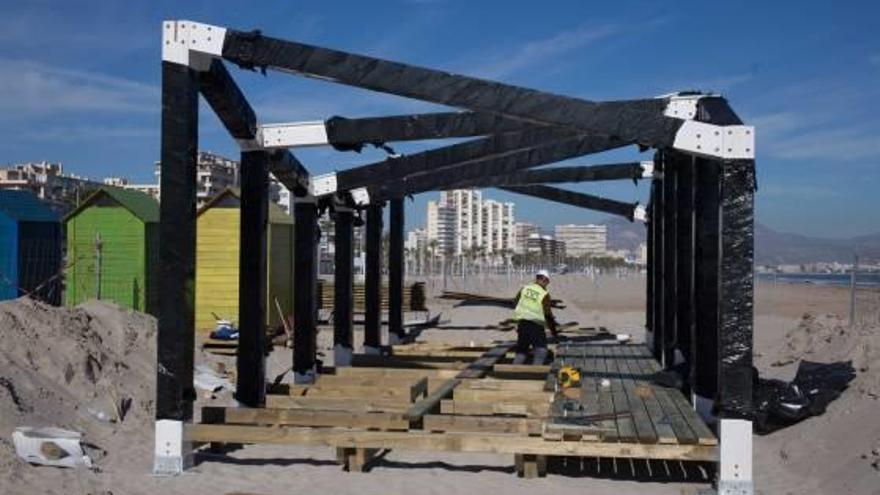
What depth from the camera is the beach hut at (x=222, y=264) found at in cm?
2162

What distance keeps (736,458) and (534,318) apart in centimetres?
597

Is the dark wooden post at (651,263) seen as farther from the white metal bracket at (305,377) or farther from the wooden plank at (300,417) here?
the wooden plank at (300,417)

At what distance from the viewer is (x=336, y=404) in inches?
402

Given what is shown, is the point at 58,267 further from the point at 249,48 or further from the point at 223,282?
the point at 249,48

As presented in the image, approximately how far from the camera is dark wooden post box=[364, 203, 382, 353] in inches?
608

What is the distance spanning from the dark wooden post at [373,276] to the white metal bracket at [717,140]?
8.26 metres

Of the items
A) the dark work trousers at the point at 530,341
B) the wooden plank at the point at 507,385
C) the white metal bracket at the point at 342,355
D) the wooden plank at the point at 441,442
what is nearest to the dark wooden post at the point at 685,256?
the wooden plank at the point at 507,385

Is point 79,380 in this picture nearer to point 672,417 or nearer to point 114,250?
point 672,417

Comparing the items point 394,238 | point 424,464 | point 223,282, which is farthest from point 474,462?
point 223,282

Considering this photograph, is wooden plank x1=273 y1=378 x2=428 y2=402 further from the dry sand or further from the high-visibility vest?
the high-visibility vest

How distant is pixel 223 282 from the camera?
855 inches

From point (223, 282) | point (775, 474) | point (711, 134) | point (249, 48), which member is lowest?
point (775, 474)

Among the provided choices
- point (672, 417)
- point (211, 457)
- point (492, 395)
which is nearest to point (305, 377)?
point (492, 395)

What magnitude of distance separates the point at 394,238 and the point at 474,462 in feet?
27.3
